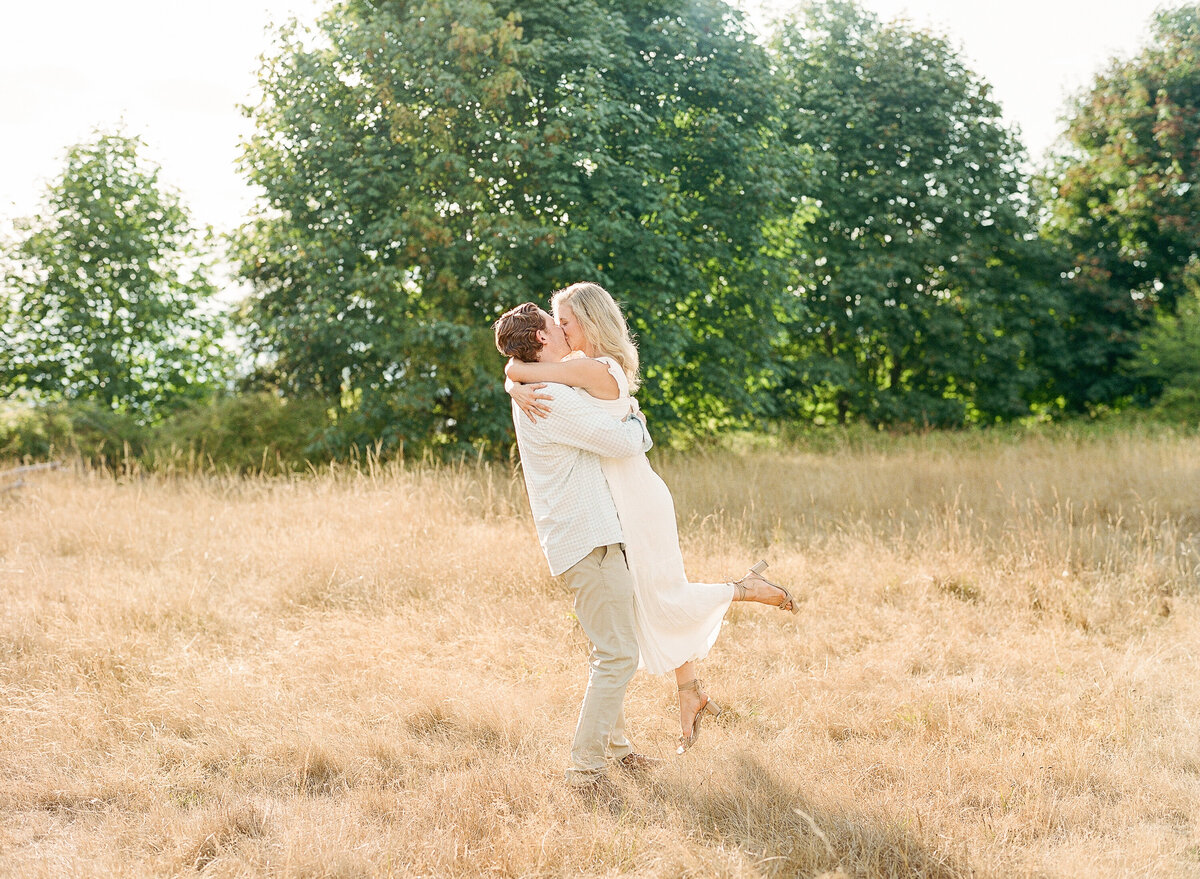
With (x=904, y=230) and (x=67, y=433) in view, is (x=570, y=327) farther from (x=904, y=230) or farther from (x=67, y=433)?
(x=904, y=230)

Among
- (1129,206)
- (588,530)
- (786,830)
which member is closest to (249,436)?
(588,530)

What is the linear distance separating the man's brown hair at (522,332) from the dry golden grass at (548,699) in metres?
1.76

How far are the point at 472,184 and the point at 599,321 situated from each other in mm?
9103

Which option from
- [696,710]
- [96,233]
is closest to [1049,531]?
[696,710]

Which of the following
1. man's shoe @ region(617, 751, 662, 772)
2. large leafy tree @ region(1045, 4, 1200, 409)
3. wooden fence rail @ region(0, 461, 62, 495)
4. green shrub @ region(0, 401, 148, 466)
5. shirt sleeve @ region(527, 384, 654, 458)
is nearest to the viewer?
shirt sleeve @ region(527, 384, 654, 458)

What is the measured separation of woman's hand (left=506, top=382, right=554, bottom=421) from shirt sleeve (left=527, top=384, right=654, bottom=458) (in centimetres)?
2

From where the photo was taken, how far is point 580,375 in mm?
3836

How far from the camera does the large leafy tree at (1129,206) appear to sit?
65.3 feet

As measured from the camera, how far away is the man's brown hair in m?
3.92

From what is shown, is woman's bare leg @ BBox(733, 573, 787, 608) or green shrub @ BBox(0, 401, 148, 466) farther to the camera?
green shrub @ BBox(0, 401, 148, 466)

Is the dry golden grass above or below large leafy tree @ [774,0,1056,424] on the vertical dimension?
below

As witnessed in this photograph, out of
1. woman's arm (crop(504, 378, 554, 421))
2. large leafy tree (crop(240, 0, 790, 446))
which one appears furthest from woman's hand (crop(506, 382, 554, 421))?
large leafy tree (crop(240, 0, 790, 446))

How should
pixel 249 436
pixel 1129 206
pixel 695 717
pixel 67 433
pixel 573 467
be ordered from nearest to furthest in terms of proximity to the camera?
pixel 573 467 → pixel 695 717 → pixel 249 436 → pixel 67 433 → pixel 1129 206

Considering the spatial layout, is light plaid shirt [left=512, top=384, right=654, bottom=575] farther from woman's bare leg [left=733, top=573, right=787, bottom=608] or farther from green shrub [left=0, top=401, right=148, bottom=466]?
green shrub [left=0, top=401, right=148, bottom=466]
